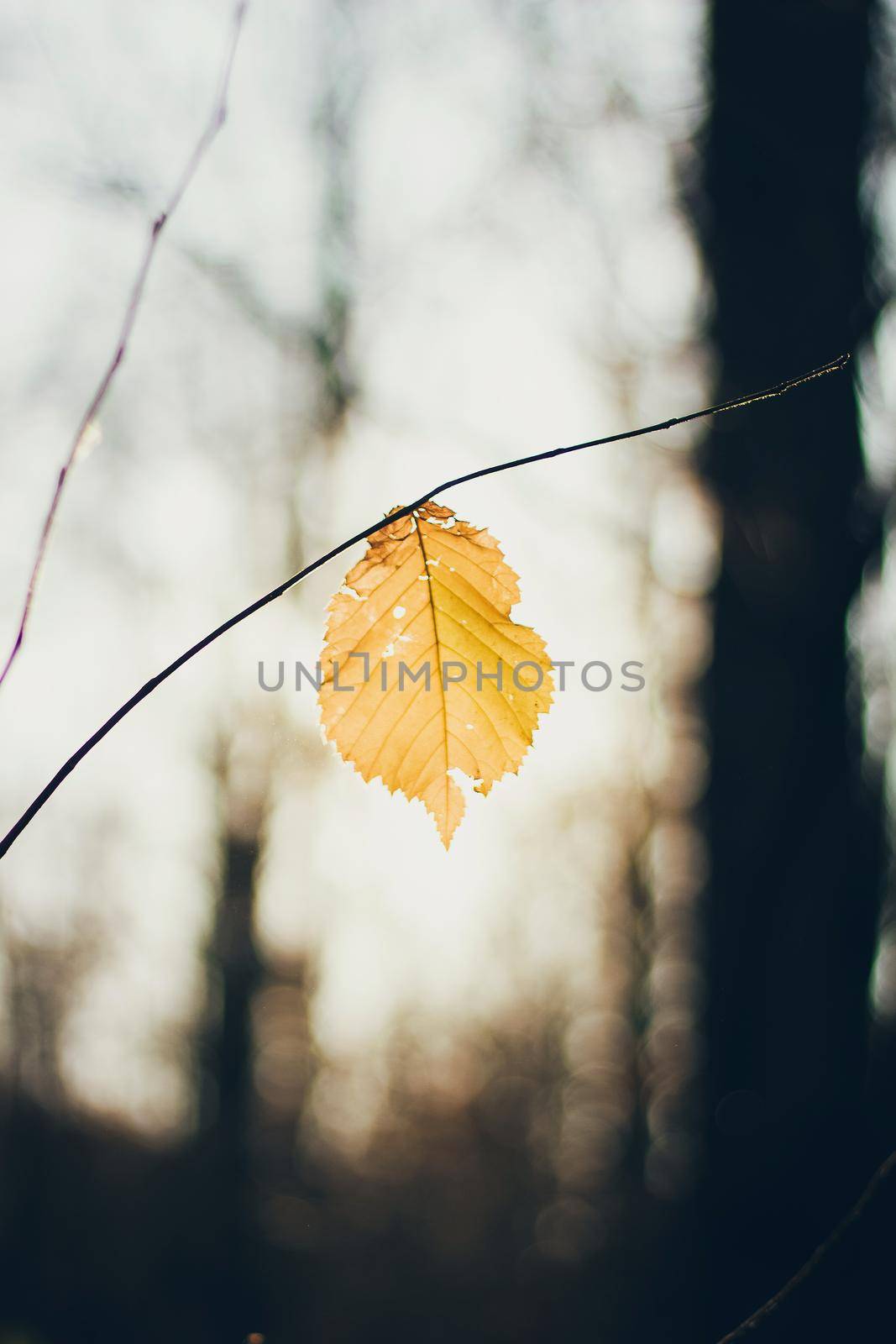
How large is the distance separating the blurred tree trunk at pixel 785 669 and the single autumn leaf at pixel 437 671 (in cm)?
213

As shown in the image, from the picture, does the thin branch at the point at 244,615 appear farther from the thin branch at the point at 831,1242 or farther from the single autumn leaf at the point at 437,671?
the thin branch at the point at 831,1242

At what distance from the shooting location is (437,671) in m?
0.63

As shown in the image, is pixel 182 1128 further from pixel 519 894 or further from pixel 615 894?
pixel 615 894

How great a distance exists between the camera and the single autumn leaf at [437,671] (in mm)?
624

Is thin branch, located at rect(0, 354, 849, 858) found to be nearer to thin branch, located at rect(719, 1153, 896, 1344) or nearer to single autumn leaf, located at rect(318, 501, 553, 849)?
single autumn leaf, located at rect(318, 501, 553, 849)

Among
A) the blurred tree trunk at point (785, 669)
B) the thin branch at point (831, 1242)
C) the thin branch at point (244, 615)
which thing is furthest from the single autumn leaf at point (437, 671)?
the blurred tree trunk at point (785, 669)

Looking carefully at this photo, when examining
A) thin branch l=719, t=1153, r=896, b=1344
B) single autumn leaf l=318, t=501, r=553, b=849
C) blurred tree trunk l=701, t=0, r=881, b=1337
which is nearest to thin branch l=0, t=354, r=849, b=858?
single autumn leaf l=318, t=501, r=553, b=849

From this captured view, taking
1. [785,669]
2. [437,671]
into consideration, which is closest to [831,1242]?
[437,671]

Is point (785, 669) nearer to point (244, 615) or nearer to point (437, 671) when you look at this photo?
point (437, 671)

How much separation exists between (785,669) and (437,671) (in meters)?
2.27

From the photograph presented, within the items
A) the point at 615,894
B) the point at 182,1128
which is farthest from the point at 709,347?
the point at 182,1128

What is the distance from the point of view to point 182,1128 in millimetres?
7625

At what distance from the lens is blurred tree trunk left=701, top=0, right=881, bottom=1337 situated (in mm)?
2355

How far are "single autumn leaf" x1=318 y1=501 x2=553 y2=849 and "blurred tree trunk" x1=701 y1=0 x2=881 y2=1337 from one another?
2.13 m
